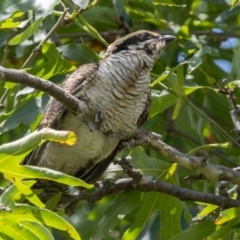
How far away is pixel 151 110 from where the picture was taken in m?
4.64

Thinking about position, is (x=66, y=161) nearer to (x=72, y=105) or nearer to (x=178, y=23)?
(x=72, y=105)

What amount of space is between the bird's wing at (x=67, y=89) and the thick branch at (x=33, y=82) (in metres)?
0.47

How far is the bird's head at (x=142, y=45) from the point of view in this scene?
4.77m

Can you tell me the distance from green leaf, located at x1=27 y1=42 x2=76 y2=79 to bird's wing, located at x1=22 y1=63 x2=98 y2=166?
17 cm

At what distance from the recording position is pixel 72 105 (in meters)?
3.88

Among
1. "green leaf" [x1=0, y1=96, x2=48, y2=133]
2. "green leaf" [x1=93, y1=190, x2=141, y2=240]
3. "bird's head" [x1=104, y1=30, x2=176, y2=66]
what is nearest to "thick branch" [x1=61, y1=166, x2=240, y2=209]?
"green leaf" [x1=93, y1=190, x2=141, y2=240]

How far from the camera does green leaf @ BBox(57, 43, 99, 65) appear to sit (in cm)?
467

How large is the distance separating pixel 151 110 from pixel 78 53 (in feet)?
1.71

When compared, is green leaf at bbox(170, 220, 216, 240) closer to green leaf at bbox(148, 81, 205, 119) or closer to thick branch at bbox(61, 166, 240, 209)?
Answer: thick branch at bbox(61, 166, 240, 209)

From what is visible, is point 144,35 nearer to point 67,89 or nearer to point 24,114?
point 67,89

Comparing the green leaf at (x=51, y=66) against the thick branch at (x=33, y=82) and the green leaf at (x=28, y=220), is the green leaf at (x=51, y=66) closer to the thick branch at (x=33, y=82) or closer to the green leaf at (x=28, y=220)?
the thick branch at (x=33, y=82)

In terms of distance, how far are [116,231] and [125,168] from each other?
1.76m

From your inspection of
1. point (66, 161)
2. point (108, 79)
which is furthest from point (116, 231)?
point (108, 79)

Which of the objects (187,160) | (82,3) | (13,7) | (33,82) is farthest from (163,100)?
(33,82)
